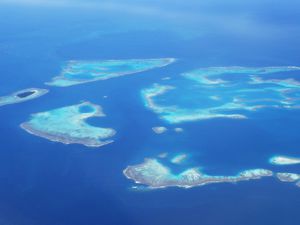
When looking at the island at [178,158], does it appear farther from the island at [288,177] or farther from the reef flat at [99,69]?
the reef flat at [99,69]

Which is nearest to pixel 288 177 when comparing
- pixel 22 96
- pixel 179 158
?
pixel 179 158

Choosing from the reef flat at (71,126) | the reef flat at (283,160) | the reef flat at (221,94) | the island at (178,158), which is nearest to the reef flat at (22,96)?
the reef flat at (71,126)

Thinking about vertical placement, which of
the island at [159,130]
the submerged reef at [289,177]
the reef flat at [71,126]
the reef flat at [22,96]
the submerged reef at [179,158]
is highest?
the reef flat at [22,96]

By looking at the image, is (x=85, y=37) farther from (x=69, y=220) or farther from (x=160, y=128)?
(x=69, y=220)

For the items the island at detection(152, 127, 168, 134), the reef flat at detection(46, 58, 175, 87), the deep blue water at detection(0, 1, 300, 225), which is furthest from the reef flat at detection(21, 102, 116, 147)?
the reef flat at detection(46, 58, 175, 87)

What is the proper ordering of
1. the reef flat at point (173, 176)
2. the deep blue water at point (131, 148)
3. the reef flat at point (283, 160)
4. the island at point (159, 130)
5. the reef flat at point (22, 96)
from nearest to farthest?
the deep blue water at point (131, 148), the reef flat at point (173, 176), the reef flat at point (283, 160), the island at point (159, 130), the reef flat at point (22, 96)

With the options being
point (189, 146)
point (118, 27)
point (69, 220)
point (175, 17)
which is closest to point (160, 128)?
point (189, 146)

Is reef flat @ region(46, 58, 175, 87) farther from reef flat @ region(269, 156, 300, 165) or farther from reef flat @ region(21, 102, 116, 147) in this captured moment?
reef flat @ region(269, 156, 300, 165)
